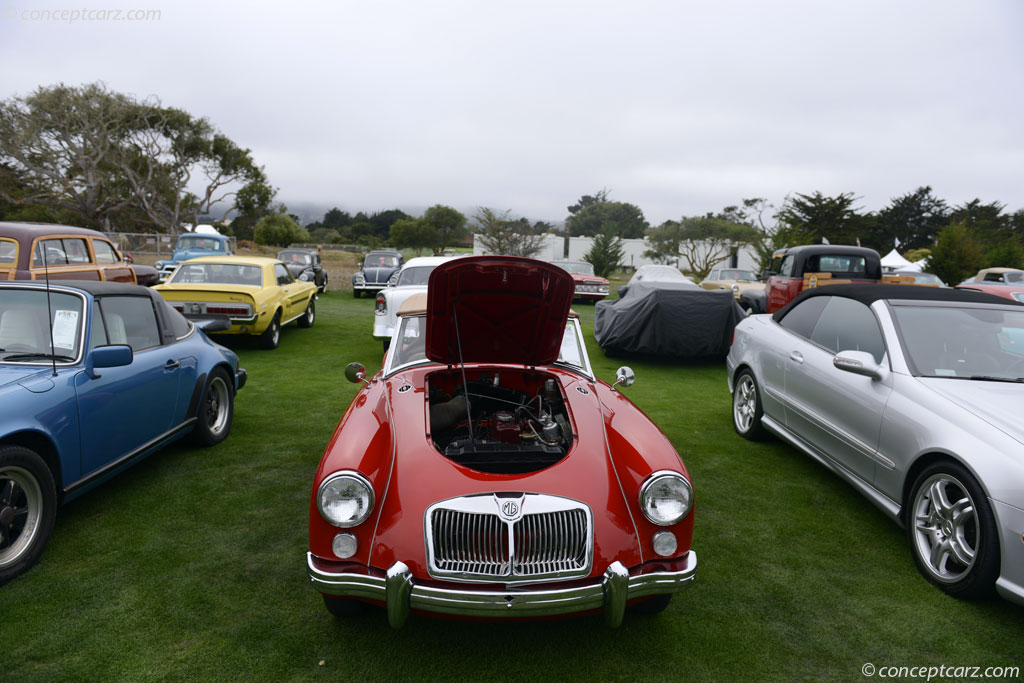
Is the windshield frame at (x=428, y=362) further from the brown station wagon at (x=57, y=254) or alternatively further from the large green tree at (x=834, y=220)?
the large green tree at (x=834, y=220)

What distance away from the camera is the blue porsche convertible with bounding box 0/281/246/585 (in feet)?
9.91

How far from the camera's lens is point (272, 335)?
9812 millimetres

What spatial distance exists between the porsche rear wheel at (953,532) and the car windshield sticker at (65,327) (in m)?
4.97

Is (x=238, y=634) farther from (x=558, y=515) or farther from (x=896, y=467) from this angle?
(x=896, y=467)

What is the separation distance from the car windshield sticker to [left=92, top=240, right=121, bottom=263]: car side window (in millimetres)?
6270

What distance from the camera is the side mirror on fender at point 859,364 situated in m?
3.83

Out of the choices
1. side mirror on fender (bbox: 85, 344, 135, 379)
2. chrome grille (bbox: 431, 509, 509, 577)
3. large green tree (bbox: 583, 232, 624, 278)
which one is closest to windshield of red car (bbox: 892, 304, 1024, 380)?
chrome grille (bbox: 431, 509, 509, 577)

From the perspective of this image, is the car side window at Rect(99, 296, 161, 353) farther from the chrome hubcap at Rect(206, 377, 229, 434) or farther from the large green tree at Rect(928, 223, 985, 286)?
the large green tree at Rect(928, 223, 985, 286)

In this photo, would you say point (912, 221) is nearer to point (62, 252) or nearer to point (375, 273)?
point (375, 273)

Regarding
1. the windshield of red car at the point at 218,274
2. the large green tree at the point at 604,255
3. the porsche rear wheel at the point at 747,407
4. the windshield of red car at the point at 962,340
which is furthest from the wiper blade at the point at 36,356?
the large green tree at the point at 604,255

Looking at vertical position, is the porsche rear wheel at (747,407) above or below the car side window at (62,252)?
below

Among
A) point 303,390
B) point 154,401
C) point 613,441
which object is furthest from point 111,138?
point 613,441

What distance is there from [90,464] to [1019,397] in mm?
5319

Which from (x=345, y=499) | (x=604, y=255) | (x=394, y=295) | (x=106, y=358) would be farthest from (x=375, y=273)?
(x=604, y=255)
